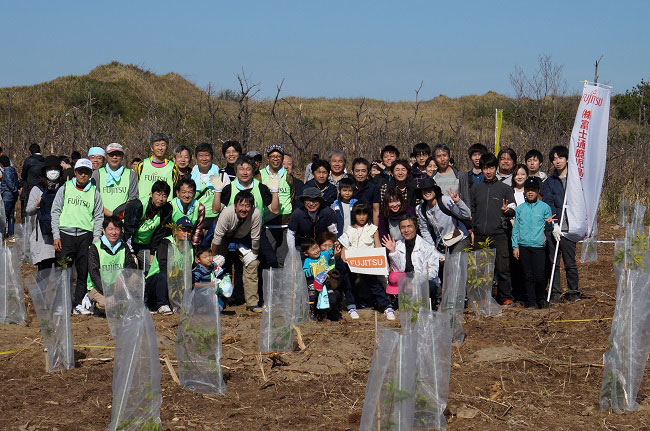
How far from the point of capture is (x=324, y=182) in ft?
27.0

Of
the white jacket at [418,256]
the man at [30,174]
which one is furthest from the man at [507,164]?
the man at [30,174]

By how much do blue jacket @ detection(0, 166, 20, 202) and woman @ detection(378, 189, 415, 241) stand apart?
25.2 ft

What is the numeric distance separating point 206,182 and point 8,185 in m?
6.41

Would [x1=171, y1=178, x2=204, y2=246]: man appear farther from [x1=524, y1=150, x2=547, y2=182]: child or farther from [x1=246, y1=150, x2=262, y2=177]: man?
[x1=524, y1=150, x2=547, y2=182]: child

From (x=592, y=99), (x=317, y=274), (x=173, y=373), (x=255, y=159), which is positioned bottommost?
(x=173, y=373)

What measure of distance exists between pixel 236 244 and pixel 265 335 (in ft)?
6.34

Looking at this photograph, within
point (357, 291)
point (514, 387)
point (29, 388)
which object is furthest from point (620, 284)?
point (29, 388)

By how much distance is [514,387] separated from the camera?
216 inches

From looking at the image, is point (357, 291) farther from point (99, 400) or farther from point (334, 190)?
point (99, 400)

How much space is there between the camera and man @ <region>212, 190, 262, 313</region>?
7.72m

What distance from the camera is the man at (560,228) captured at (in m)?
8.18

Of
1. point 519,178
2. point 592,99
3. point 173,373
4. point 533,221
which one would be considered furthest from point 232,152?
point 592,99

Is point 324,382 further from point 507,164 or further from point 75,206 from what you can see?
point 507,164

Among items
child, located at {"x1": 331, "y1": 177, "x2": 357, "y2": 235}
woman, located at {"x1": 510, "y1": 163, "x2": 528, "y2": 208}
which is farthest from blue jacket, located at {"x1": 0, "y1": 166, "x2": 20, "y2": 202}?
woman, located at {"x1": 510, "y1": 163, "x2": 528, "y2": 208}
